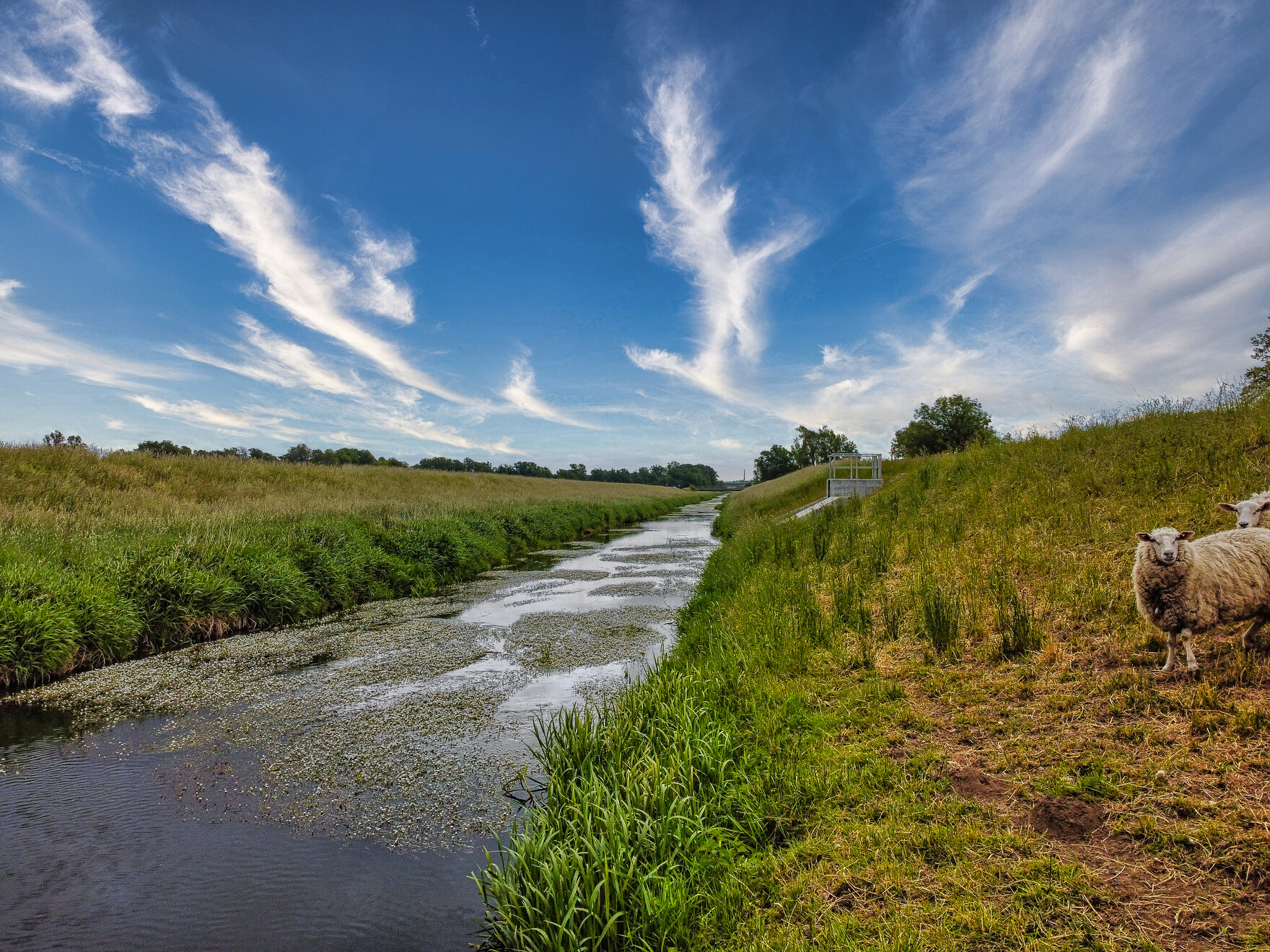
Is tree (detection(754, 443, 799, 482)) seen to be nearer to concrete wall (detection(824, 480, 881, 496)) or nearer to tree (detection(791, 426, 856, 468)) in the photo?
tree (detection(791, 426, 856, 468))

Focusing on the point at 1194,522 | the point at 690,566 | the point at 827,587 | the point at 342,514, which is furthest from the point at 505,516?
the point at 1194,522

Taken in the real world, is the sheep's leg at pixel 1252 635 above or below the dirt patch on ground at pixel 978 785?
above

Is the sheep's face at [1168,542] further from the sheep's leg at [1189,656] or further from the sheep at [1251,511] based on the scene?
the sheep at [1251,511]

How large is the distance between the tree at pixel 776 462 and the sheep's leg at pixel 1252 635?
333 ft

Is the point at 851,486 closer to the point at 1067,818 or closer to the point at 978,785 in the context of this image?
the point at 978,785

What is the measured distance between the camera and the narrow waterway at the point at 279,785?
376cm

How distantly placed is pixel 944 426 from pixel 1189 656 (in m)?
64.5

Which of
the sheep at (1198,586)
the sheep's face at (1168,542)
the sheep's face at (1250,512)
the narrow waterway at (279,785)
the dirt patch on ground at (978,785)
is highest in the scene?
the sheep's face at (1250,512)

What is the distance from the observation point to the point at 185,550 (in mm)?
11312

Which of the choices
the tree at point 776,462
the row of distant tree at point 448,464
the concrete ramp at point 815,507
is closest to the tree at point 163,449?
the row of distant tree at point 448,464

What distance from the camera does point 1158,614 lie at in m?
4.73

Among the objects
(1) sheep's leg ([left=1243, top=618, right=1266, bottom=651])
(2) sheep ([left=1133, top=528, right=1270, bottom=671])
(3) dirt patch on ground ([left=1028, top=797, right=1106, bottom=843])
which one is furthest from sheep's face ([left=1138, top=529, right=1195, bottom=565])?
(3) dirt patch on ground ([left=1028, top=797, right=1106, bottom=843])

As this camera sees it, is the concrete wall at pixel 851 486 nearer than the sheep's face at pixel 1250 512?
No

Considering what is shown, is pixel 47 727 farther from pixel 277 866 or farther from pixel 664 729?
pixel 664 729
